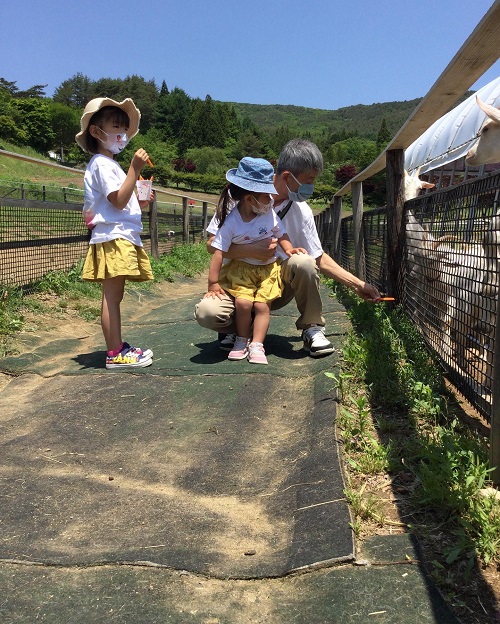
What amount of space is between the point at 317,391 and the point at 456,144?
1276 cm

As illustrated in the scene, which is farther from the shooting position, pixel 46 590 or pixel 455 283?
pixel 455 283

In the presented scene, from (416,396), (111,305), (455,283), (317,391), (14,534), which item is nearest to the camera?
(14,534)

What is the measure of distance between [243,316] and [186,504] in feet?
5.66

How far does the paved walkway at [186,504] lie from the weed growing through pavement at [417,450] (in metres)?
0.08

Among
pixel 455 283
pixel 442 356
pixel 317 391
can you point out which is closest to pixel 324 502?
pixel 317 391

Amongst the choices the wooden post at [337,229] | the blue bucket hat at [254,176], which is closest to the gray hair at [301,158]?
the blue bucket hat at [254,176]

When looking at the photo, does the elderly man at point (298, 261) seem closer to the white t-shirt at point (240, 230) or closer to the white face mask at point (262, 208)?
the white t-shirt at point (240, 230)

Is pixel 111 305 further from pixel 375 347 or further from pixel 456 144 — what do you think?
pixel 456 144

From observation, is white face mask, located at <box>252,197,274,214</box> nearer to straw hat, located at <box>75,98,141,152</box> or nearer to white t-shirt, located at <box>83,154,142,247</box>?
white t-shirt, located at <box>83,154,142,247</box>

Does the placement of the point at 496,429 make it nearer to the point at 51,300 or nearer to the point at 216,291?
the point at 216,291

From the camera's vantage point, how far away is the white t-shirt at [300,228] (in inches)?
156

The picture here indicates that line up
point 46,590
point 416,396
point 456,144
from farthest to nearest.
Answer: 1. point 456,144
2. point 416,396
3. point 46,590

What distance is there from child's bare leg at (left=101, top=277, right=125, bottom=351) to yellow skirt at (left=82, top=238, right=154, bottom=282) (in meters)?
0.07

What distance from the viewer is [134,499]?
2129mm
